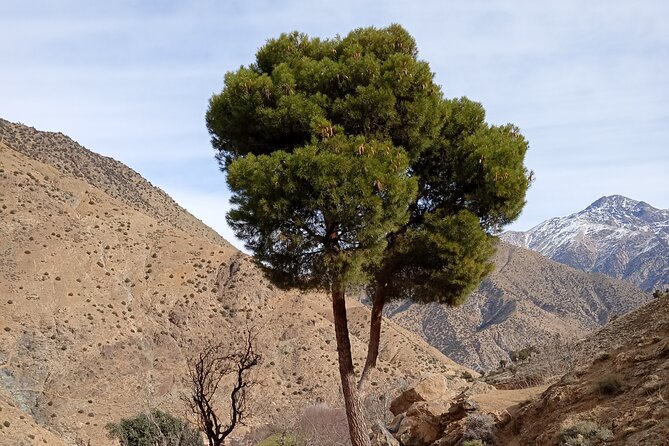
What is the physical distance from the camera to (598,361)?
39.6 ft

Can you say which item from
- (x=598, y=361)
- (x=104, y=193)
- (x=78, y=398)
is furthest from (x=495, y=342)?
(x=598, y=361)

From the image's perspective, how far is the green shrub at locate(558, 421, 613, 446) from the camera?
8.54 metres

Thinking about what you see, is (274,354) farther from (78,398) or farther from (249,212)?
(249,212)

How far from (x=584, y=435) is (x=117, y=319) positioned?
45.1m

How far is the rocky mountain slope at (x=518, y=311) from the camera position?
298 feet

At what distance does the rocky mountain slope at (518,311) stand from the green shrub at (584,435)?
2963 inches

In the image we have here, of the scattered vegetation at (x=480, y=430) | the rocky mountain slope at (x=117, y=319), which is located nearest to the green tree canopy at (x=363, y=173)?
the scattered vegetation at (x=480, y=430)

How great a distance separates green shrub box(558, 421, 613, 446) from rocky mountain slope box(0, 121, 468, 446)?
26764mm

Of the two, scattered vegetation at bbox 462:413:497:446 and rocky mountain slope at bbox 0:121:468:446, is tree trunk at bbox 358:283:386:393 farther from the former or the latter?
rocky mountain slope at bbox 0:121:468:446

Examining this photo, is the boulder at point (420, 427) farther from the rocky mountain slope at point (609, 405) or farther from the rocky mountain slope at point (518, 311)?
the rocky mountain slope at point (518, 311)

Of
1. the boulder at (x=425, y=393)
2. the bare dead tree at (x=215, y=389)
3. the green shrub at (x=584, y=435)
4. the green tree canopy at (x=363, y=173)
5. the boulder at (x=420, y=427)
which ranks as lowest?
the boulder at (x=420, y=427)

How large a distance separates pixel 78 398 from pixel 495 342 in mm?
65142

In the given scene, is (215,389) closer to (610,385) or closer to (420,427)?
(610,385)

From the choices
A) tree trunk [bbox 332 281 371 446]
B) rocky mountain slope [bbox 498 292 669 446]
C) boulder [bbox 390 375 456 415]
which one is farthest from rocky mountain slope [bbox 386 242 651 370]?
tree trunk [bbox 332 281 371 446]
